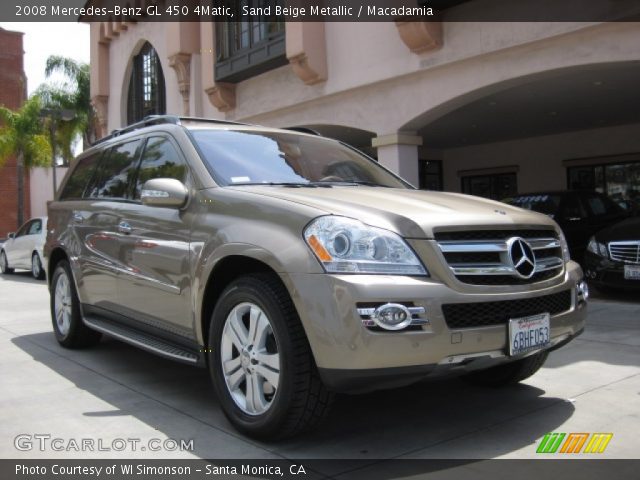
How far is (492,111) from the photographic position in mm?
15305

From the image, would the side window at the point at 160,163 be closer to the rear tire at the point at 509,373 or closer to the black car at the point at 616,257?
the rear tire at the point at 509,373

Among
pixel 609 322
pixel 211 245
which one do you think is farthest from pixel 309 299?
pixel 609 322

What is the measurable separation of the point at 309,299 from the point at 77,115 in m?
31.4

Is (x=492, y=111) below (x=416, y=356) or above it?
above

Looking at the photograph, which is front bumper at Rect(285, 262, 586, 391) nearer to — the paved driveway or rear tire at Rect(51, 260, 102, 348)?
the paved driveway

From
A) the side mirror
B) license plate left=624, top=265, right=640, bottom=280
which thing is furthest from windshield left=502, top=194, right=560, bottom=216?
the side mirror

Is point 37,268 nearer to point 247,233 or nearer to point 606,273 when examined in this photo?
point 606,273

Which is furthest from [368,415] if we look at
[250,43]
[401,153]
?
[250,43]

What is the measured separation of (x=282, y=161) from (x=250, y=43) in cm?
1189

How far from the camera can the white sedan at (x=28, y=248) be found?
50.7 ft

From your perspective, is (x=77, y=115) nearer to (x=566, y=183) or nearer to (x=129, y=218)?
(x=566, y=183)

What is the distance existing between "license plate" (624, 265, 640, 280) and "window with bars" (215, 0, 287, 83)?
342 inches

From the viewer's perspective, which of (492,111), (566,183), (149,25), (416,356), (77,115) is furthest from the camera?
(77,115)

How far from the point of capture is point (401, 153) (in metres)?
12.6
